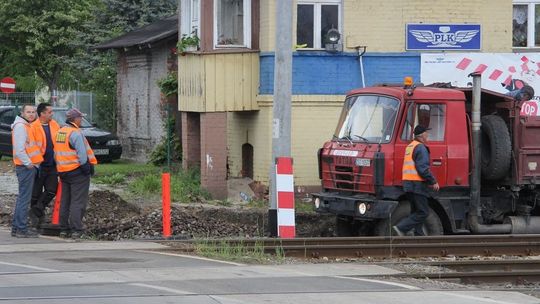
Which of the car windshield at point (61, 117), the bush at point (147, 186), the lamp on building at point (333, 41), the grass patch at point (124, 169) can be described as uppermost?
the lamp on building at point (333, 41)

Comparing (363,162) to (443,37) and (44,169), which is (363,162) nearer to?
(44,169)

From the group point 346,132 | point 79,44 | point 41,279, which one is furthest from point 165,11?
point 41,279

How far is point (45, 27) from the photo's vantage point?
50.8 metres

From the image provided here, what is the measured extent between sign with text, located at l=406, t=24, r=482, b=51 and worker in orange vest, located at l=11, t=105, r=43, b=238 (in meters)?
9.47

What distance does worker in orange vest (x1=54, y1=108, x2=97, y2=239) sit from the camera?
47.6 feet

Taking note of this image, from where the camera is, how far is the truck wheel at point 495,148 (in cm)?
1587

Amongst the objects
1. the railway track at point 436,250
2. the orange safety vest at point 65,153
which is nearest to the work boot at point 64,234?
the orange safety vest at point 65,153

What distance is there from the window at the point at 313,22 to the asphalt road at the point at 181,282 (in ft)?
29.5

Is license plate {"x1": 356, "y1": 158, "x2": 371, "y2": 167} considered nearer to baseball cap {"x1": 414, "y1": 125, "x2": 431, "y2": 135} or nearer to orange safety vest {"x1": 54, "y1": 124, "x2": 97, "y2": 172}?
baseball cap {"x1": 414, "y1": 125, "x2": 431, "y2": 135}

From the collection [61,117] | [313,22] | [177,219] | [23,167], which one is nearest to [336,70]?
[313,22]

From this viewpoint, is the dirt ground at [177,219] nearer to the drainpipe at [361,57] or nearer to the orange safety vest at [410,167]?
the drainpipe at [361,57]

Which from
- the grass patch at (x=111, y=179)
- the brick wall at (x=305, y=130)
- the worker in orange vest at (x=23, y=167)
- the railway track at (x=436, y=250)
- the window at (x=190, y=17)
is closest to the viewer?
the railway track at (x=436, y=250)

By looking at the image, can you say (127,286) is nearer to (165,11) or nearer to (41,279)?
(41,279)

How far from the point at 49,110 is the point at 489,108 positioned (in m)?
6.96
